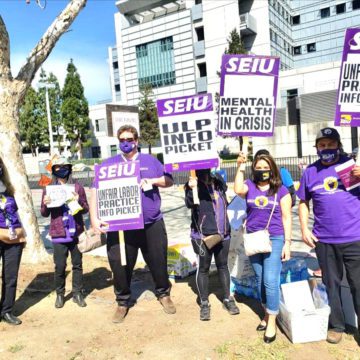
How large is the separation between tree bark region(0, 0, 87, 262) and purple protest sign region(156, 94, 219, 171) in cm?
356

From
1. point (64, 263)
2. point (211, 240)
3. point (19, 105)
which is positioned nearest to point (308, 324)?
point (211, 240)

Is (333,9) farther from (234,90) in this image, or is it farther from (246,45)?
(234,90)

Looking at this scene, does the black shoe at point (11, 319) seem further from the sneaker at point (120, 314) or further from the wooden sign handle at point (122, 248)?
the wooden sign handle at point (122, 248)

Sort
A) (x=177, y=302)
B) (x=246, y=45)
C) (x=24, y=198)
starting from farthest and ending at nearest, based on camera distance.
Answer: (x=246, y=45), (x=24, y=198), (x=177, y=302)

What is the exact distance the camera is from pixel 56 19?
23.7 ft

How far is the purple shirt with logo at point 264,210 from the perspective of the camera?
3.96 meters

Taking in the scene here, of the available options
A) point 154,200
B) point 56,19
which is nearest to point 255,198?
point 154,200

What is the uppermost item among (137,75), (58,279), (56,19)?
(137,75)

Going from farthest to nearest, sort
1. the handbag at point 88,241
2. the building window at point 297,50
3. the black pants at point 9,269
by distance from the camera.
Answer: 1. the building window at point 297,50
2. the handbag at point 88,241
3. the black pants at point 9,269

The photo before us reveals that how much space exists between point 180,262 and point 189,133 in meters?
2.40

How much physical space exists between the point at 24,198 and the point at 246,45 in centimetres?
4381

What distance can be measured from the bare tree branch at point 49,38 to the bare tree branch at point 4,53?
29cm

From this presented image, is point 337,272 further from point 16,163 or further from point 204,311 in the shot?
point 16,163

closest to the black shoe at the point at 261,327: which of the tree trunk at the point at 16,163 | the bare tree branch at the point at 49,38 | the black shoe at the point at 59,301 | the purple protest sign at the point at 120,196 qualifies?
the purple protest sign at the point at 120,196
